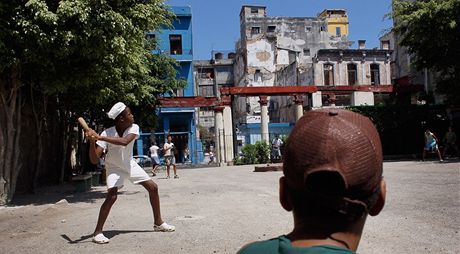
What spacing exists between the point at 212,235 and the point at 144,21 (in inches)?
266

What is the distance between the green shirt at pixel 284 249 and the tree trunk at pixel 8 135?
10.4m

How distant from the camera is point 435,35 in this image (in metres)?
19.9

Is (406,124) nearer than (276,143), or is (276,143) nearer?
(406,124)

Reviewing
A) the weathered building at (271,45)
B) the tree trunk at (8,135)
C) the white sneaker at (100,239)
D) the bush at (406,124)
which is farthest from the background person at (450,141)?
the weathered building at (271,45)

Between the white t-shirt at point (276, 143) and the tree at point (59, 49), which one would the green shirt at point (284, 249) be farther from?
the white t-shirt at point (276, 143)

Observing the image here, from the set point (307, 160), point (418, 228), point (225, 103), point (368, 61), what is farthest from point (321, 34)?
point (307, 160)

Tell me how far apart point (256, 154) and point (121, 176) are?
22062mm

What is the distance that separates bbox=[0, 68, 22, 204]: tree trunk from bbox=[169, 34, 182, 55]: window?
29082mm

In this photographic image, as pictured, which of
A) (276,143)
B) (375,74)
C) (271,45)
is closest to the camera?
(276,143)

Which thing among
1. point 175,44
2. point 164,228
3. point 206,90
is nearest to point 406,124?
point 175,44

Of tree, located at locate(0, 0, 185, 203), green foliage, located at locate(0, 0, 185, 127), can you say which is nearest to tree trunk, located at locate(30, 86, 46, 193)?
tree, located at locate(0, 0, 185, 203)

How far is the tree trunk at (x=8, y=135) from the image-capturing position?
35.4 feet

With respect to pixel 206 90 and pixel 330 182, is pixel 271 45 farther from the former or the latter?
pixel 330 182

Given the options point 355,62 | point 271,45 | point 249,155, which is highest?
point 271,45
